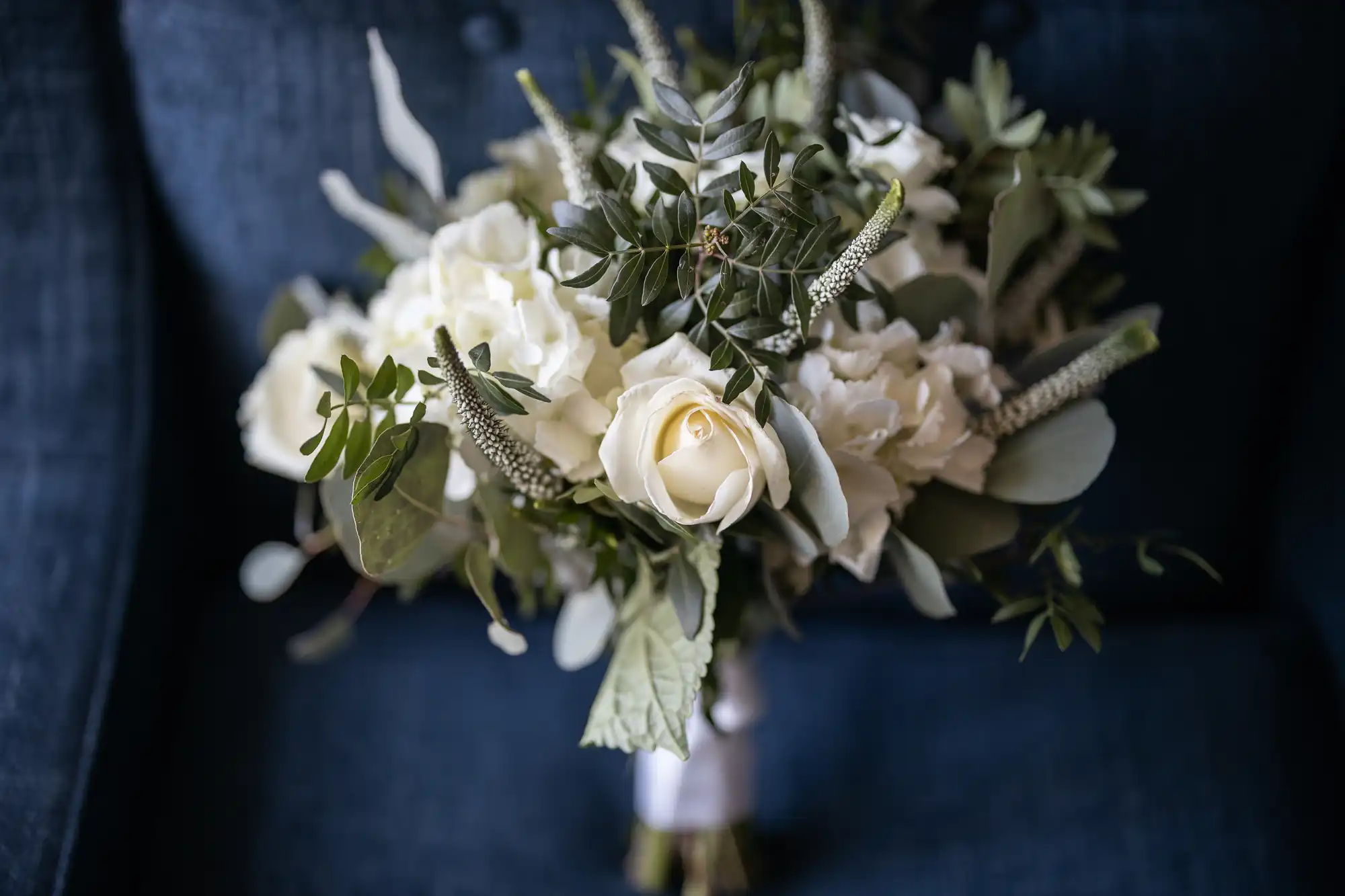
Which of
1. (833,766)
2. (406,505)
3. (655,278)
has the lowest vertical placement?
(833,766)

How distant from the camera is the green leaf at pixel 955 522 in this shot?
0.53 meters

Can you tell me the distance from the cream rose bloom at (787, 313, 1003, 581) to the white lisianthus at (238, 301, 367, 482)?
0.91 ft

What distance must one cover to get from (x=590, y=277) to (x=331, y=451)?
0.15 metres

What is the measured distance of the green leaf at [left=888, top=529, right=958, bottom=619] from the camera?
0.52 m

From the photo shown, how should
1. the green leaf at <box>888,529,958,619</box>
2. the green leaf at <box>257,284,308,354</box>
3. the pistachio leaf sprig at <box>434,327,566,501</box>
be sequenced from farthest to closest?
the green leaf at <box>257,284,308,354</box>, the green leaf at <box>888,529,958,619</box>, the pistachio leaf sprig at <box>434,327,566,501</box>

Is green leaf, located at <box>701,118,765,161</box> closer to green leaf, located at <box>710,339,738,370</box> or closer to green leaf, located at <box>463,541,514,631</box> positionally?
green leaf, located at <box>710,339,738,370</box>


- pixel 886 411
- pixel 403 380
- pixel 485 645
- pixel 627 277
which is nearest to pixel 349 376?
pixel 403 380

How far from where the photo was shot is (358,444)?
1.57 feet

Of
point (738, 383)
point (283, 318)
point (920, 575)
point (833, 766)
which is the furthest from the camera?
point (833, 766)

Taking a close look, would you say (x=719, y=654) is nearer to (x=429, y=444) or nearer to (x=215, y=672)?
(x=429, y=444)

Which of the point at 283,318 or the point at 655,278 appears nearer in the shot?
the point at 655,278

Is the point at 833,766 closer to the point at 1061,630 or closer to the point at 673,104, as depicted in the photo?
the point at 1061,630

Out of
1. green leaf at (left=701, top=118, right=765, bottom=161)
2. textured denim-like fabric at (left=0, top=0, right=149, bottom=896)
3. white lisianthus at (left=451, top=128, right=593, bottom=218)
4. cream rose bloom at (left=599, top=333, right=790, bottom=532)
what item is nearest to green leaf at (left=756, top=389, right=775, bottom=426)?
cream rose bloom at (left=599, top=333, right=790, bottom=532)

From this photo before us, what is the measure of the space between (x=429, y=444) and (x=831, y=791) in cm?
49
